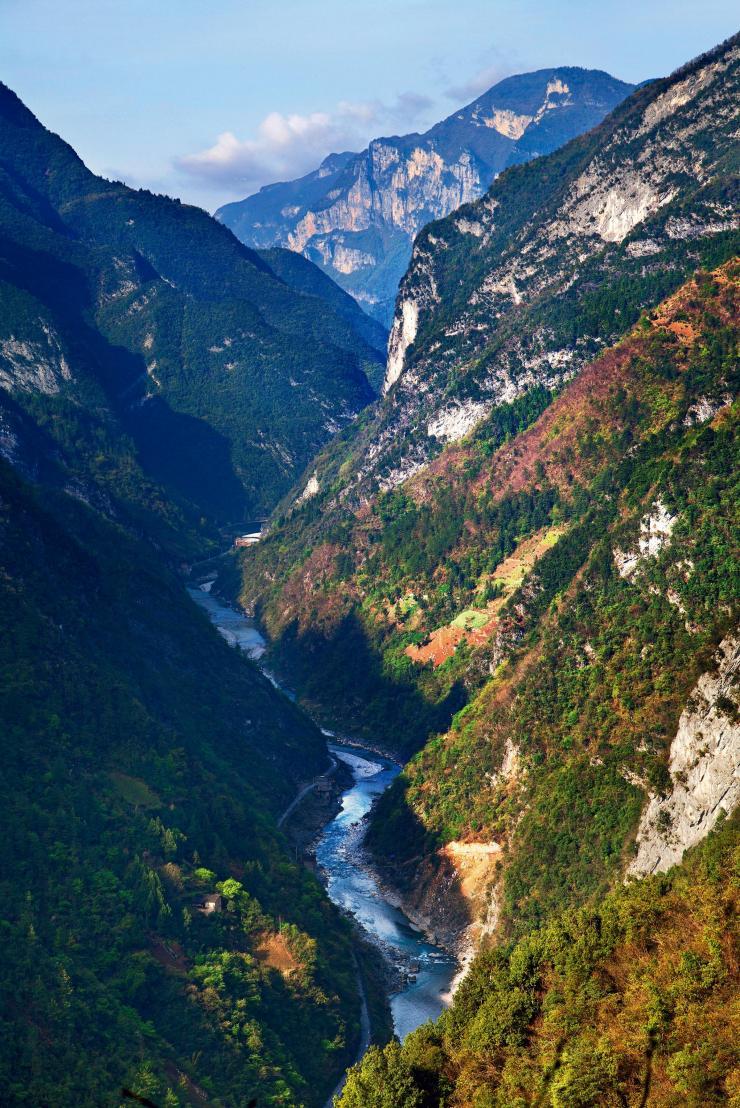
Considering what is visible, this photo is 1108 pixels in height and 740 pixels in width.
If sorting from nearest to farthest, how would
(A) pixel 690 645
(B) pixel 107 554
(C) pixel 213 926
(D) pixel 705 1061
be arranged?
(D) pixel 705 1061, (C) pixel 213 926, (A) pixel 690 645, (B) pixel 107 554

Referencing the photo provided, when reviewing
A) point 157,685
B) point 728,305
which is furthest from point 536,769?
point 728,305

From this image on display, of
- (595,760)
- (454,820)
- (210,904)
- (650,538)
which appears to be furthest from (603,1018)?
(650,538)

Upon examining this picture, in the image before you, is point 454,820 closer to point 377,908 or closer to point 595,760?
point 377,908

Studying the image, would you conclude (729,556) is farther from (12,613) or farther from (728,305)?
(12,613)

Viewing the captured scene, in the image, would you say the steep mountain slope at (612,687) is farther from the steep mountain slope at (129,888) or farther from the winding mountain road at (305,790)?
the steep mountain slope at (129,888)

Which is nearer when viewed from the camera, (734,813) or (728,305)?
(734,813)

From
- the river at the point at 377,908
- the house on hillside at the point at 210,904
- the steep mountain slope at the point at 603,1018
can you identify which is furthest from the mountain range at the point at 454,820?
the river at the point at 377,908

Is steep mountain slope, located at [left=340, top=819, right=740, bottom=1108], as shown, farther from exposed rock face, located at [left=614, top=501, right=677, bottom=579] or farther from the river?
exposed rock face, located at [left=614, top=501, right=677, bottom=579]

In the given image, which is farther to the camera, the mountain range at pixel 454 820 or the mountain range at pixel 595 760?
the mountain range at pixel 454 820
